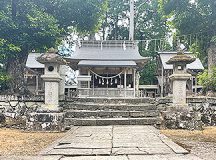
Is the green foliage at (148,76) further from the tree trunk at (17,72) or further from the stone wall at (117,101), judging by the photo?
the stone wall at (117,101)

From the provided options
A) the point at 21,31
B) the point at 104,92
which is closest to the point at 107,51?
the point at 104,92

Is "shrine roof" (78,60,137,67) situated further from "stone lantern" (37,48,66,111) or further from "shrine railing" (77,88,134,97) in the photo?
"stone lantern" (37,48,66,111)

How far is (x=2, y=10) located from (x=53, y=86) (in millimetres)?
8569

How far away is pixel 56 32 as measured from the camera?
19.9 m

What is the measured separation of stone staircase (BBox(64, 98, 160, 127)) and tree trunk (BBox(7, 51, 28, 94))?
415 cm

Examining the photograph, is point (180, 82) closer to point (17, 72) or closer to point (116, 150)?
point (116, 150)

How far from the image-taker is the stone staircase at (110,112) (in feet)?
43.2

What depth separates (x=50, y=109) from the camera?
39.9 feet

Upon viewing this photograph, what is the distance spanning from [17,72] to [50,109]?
25.9 ft

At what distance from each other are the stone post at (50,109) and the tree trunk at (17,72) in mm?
5727

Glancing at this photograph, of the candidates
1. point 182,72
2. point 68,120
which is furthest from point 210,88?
point 68,120

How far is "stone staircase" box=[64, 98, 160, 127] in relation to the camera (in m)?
13.2

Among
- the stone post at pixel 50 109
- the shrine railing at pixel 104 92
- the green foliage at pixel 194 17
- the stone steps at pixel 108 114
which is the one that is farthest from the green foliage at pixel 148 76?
the stone post at pixel 50 109

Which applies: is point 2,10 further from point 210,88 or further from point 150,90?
point 150,90
